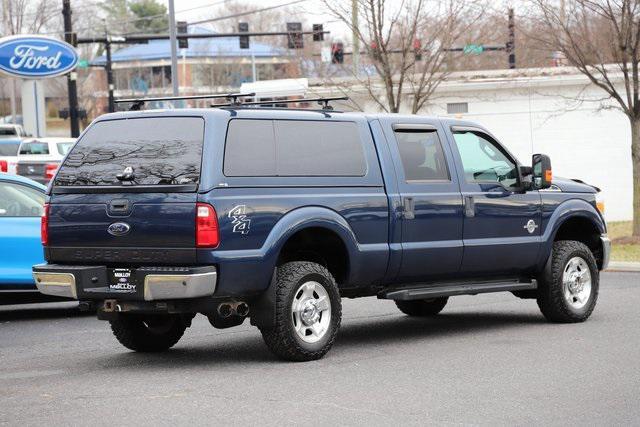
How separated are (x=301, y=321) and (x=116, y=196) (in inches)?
69.3

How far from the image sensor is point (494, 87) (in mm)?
29438

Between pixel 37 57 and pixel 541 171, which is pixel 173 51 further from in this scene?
pixel 541 171

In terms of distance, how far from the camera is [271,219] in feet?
30.4

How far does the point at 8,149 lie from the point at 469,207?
110 ft

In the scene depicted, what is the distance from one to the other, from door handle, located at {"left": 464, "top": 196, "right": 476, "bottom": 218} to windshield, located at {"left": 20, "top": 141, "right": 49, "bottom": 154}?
1075 inches

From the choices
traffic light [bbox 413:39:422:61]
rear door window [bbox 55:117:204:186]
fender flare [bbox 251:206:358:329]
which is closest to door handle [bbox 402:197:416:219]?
fender flare [bbox 251:206:358:329]

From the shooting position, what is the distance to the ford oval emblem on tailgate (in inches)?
360

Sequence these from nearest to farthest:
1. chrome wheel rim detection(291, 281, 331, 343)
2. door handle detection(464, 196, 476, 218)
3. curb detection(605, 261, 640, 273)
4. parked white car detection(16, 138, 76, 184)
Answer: chrome wheel rim detection(291, 281, 331, 343) → door handle detection(464, 196, 476, 218) → curb detection(605, 261, 640, 273) → parked white car detection(16, 138, 76, 184)

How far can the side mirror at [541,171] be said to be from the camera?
11.4m

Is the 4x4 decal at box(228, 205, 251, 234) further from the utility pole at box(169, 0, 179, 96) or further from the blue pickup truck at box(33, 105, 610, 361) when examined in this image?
the utility pole at box(169, 0, 179, 96)

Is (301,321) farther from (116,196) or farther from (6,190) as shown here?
(6,190)

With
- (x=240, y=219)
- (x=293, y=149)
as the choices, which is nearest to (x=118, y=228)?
(x=240, y=219)

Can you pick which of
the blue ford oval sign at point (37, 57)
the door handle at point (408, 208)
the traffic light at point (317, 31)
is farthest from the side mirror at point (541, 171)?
the blue ford oval sign at point (37, 57)

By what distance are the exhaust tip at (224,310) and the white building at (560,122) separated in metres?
19.8
